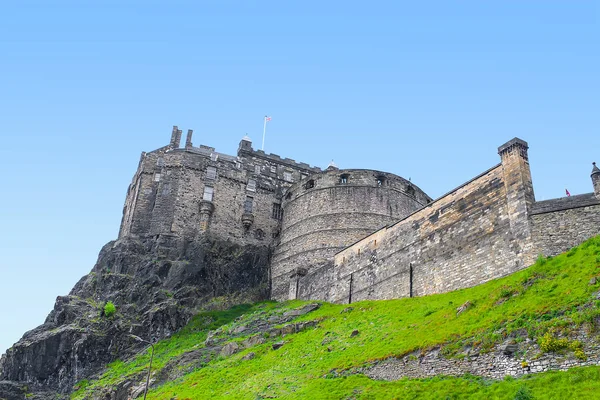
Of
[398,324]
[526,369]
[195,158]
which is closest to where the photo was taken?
[526,369]

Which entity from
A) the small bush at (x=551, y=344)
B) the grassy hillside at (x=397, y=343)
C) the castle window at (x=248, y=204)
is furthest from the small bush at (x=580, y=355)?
the castle window at (x=248, y=204)

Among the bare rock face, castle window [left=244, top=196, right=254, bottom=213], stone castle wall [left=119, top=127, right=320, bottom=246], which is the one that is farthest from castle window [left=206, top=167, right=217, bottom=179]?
the bare rock face

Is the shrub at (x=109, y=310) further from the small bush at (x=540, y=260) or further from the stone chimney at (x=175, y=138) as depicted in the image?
the small bush at (x=540, y=260)

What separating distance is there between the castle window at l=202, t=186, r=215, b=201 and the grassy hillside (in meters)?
16.6

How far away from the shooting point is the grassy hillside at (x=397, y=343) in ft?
61.8

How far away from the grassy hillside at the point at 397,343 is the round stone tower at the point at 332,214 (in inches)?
358

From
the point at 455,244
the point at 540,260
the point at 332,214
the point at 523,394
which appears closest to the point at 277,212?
the point at 332,214

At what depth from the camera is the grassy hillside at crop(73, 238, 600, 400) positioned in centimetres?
1884

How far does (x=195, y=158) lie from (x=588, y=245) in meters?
38.9

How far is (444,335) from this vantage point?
75.4 feet

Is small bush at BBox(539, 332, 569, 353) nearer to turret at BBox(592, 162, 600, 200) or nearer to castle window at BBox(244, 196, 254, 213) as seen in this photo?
turret at BBox(592, 162, 600, 200)

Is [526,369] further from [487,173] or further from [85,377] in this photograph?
[85,377]

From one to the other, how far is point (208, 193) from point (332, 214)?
40.7ft

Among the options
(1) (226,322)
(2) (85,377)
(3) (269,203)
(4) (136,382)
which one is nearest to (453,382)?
(4) (136,382)
